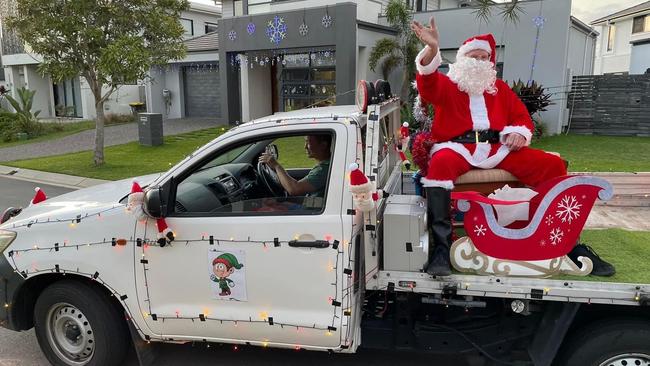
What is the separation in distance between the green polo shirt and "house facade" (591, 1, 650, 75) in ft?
98.9

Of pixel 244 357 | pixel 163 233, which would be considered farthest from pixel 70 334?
pixel 244 357

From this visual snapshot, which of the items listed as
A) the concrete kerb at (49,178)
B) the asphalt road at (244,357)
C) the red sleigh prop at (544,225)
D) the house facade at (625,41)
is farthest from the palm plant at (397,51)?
the house facade at (625,41)

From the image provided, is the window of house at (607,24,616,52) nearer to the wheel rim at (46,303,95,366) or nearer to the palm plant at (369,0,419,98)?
the palm plant at (369,0,419,98)

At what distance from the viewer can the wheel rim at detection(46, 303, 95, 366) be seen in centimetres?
350

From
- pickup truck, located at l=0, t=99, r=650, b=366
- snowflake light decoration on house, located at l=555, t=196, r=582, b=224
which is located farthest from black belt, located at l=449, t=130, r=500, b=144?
snowflake light decoration on house, located at l=555, t=196, r=582, b=224

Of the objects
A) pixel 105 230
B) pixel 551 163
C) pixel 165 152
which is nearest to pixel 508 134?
pixel 551 163

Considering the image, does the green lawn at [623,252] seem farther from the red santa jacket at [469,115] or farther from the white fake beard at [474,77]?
the white fake beard at [474,77]

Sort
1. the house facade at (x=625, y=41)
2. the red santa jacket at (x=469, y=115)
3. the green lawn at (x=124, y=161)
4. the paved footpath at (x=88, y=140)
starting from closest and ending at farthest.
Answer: the red santa jacket at (x=469, y=115), the green lawn at (x=124, y=161), the paved footpath at (x=88, y=140), the house facade at (x=625, y=41)

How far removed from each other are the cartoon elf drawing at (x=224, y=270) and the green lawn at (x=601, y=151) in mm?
8276

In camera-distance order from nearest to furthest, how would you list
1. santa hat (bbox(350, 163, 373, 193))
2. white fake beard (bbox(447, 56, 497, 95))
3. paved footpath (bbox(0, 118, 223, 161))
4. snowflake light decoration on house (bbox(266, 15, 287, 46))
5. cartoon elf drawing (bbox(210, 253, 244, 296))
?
santa hat (bbox(350, 163, 373, 193)) < cartoon elf drawing (bbox(210, 253, 244, 296)) < white fake beard (bbox(447, 56, 497, 95)) < paved footpath (bbox(0, 118, 223, 161)) < snowflake light decoration on house (bbox(266, 15, 287, 46))

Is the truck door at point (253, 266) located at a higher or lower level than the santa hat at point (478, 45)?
lower

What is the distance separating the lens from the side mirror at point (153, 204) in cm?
307

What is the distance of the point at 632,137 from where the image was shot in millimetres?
15391

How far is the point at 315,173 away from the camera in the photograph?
11.3 feet
